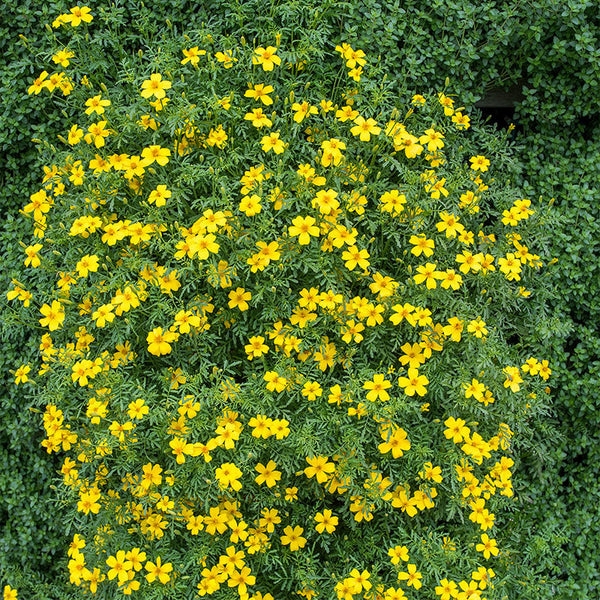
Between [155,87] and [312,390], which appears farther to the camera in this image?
[155,87]

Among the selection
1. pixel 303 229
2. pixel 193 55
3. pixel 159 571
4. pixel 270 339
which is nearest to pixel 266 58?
pixel 193 55

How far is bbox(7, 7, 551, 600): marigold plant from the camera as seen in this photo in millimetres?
2254

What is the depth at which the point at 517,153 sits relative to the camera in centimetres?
306

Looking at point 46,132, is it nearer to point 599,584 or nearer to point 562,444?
point 562,444

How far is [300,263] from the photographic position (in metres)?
2.35

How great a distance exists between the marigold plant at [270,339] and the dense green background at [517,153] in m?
0.22

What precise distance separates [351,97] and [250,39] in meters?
0.54

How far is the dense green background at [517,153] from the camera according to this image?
2.81 meters

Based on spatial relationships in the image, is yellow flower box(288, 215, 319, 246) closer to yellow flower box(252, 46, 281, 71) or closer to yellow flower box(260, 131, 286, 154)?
yellow flower box(260, 131, 286, 154)

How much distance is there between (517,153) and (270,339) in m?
1.53

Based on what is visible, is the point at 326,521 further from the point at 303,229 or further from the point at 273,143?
the point at 273,143

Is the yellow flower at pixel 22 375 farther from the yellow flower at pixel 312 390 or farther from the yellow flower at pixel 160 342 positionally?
the yellow flower at pixel 312 390

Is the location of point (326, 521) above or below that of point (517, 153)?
below

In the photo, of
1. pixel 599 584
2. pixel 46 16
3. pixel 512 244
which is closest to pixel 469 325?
pixel 512 244
